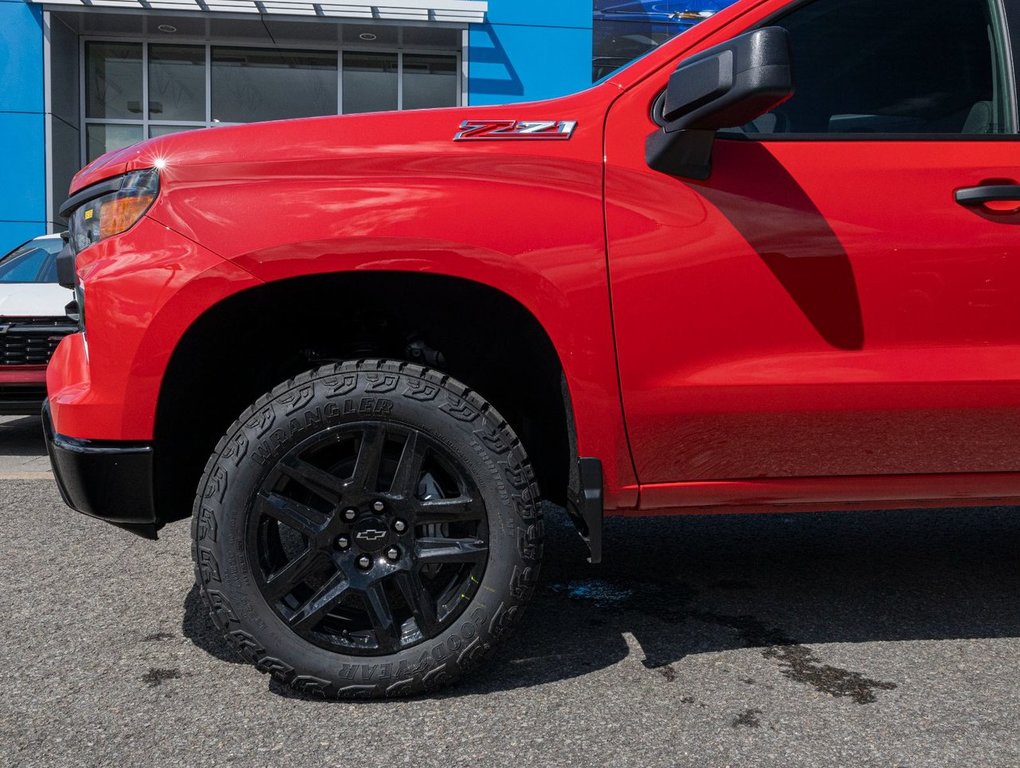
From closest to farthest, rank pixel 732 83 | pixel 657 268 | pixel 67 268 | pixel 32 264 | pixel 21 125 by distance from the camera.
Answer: pixel 732 83, pixel 657 268, pixel 67 268, pixel 32 264, pixel 21 125

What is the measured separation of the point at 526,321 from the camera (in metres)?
2.38

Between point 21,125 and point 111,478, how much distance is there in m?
12.7

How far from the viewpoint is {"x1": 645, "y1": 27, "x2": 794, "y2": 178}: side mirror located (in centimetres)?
192

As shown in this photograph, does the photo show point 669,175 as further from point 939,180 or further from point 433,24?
point 433,24

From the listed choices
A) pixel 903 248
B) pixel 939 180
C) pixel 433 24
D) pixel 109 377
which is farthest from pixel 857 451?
pixel 433 24

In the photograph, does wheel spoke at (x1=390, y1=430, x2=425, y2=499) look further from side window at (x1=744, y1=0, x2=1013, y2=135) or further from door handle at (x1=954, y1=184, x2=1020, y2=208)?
door handle at (x1=954, y1=184, x2=1020, y2=208)

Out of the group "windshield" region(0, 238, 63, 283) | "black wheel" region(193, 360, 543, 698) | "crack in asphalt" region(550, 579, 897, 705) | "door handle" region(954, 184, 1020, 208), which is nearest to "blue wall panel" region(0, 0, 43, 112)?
"windshield" region(0, 238, 63, 283)

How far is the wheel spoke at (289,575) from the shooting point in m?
2.21

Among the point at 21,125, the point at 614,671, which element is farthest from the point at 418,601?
the point at 21,125

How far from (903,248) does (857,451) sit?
510mm

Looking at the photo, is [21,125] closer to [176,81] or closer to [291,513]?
[176,81]

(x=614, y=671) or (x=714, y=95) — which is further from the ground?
(x=714, y=95)

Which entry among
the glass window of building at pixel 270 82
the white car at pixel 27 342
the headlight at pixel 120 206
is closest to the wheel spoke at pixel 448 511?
the headlight at pixel 120 206

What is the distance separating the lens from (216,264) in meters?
2.14
